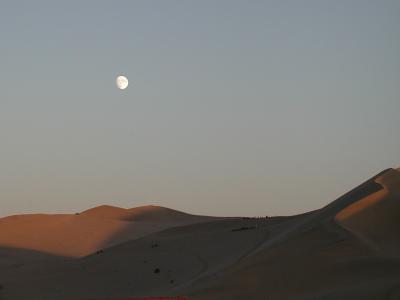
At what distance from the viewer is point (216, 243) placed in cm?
3039

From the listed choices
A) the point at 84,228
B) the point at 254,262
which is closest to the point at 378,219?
the point at 254,262

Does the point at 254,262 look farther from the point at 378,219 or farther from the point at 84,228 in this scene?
the point at 84,228

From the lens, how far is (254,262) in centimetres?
2211

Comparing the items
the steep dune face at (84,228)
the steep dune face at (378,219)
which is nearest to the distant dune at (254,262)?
the steep dune face at (378,219)

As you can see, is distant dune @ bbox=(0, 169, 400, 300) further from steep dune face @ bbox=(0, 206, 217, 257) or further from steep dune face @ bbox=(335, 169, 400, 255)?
steep dune face @ bbox=(0, 206, 217, 257)

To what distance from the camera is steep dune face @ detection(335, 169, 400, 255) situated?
69.0 ft

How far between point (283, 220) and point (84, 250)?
1446 centimetres

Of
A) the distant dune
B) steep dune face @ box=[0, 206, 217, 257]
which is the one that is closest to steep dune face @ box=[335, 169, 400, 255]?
the distant dune

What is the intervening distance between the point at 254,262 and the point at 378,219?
4120 millimetres

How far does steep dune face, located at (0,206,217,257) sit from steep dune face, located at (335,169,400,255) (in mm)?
21522

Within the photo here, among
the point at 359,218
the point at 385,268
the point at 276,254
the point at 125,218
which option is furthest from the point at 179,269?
the point at 125,218

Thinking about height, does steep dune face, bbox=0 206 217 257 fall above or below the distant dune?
above

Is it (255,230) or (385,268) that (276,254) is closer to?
(385,268)

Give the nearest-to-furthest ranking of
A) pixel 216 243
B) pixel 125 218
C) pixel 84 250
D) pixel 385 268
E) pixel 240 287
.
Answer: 1. pixel 385 268
2. pixel 240 287
3. pixel 216 243
4. pixel 84 250
5. pixel 125 218
